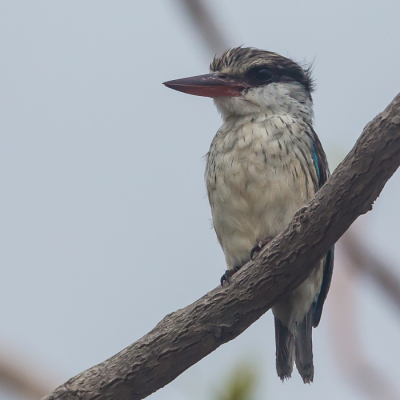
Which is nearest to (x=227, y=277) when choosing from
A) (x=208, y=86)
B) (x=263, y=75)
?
(x=208, y=86)

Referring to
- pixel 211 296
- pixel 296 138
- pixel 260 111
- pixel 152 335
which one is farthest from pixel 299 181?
pixel 152 335

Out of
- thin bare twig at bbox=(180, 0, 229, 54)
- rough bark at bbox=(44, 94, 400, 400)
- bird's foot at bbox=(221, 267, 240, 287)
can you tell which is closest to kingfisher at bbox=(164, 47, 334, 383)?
bird's foot at bbox=(221, 267, 240, 287)

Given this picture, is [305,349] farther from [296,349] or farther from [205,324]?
[205,324]

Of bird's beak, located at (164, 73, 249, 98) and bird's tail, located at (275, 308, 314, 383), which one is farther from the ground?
bird's beak, located at (164, 73, 249, 98)

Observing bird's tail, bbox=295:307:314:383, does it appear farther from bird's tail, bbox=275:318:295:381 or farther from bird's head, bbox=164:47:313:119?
bird's head, bbox=164:47:313:119

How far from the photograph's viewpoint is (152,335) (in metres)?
3.04

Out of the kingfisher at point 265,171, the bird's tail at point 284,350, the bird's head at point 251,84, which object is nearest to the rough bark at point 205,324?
the kingfisher at point 265,171

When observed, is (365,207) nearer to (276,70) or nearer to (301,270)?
(301,270)

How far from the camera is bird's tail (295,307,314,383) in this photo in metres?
3.63

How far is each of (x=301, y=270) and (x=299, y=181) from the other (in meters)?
0.75

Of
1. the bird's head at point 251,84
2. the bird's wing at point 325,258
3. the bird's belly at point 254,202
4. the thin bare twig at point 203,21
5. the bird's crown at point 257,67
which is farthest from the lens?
the bird's crown at point 257,67

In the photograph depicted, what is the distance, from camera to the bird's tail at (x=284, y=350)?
364cm

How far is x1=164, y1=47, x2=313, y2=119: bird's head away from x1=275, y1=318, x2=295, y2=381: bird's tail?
127cm

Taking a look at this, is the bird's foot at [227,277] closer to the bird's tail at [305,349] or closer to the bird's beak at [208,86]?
the bird's tail at [305,349]
